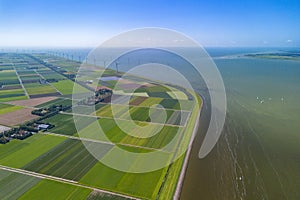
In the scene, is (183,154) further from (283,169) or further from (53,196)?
(53,196)

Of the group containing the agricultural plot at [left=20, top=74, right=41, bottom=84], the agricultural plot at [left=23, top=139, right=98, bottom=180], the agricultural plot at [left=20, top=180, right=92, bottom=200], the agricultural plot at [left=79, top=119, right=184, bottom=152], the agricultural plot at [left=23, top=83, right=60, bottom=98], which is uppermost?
the agricultural plot at [left=20, top=74, right=41, bottom=84]

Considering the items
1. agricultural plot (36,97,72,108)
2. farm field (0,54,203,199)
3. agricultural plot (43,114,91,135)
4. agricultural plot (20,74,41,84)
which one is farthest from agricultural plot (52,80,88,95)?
agricultural plot (43,114,91,135)

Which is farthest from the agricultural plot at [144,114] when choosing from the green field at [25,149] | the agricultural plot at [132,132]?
the green field at [25,149]

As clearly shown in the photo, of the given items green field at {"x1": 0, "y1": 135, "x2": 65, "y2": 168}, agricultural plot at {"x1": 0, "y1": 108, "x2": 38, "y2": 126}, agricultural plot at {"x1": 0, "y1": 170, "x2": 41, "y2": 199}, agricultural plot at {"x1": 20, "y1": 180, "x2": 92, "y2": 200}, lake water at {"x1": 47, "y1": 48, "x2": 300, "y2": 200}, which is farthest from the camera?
agricultural plot at {"x1": 0, "y1": 108, "x2": 38, "y2": 126}

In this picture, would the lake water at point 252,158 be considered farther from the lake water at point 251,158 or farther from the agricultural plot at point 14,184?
the agricultural plot at point 14,184

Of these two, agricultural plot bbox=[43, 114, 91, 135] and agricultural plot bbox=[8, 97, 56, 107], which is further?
agricultural plot bbox=[8, 97, 56, 107]

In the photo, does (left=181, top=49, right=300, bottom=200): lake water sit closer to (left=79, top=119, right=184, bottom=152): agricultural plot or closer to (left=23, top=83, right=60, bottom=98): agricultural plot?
(left=79, top=119, right=184, bottom=152): agricultural plot
